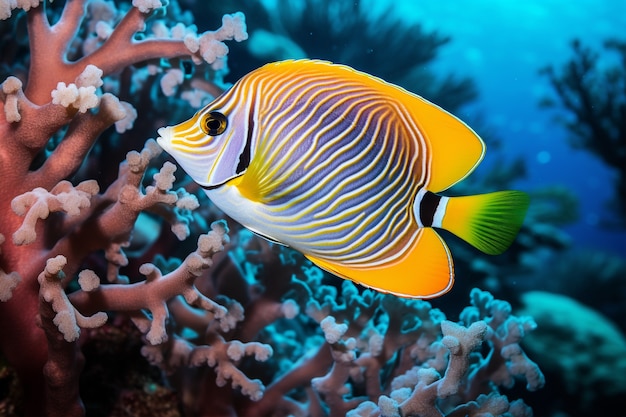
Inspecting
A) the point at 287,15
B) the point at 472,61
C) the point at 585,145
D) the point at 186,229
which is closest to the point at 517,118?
the point at 472,61

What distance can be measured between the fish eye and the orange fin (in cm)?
38


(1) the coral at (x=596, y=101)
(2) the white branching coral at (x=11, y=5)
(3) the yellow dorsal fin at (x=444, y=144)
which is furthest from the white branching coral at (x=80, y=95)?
(1) the coral at (x=596, y=101)

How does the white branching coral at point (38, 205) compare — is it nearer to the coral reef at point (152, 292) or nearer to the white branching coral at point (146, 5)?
the coral reef at point (152, 292)

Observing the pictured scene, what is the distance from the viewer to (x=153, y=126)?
90.7 inches

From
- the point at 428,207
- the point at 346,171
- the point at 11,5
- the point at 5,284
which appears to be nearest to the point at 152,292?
the point at 5,284

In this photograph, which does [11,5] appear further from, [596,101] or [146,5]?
[596,101]

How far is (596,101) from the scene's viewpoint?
666 centimetres

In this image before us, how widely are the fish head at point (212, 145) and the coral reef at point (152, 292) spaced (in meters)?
0.35

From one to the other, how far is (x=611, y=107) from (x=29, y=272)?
24.1 feet

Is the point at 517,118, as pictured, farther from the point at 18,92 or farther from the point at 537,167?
the point at 18,92

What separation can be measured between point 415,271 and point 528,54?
4534 centimetres

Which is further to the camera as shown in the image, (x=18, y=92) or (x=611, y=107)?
(x=611, y=107)

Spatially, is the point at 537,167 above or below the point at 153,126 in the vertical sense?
below

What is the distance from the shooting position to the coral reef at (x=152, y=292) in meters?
1.42
